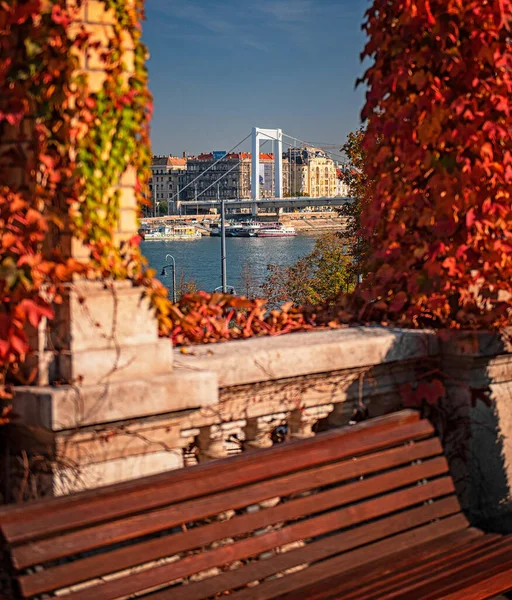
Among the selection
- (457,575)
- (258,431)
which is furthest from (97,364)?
(457,575)

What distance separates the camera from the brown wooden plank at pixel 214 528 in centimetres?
213

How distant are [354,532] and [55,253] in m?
1.07

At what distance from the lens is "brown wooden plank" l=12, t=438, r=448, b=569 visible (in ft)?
6.91

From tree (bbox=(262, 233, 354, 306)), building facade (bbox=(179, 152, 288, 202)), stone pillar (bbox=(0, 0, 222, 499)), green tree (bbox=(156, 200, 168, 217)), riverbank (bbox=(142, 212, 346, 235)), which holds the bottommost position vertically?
tree (bbox=(262, 233, 354, 306))

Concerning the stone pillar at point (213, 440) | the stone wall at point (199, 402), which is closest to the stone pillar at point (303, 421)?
the stone wall at point (199, 402)

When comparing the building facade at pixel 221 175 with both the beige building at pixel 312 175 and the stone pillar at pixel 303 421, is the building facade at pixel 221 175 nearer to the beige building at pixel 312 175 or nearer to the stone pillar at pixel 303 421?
the beige building at pixel 312 175

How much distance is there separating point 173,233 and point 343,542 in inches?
2776

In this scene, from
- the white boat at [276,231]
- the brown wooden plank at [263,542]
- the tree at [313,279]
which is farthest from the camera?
the white boat at [276,231]

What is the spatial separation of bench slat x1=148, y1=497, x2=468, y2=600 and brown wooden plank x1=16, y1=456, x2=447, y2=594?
9cm

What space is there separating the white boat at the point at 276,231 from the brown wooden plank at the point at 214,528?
72049 millimetres

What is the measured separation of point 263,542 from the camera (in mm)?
2494

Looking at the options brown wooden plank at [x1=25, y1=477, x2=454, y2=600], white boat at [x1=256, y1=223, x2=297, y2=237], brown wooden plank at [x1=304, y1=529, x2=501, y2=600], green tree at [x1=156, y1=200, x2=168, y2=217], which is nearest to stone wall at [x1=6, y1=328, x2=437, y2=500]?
brown wooden plank at [x1=25, y1=477, x2=454, y2=600]

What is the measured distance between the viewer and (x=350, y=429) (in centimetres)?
273

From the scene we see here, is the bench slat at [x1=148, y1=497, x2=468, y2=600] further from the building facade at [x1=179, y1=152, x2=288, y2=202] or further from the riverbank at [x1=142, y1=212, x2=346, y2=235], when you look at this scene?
the building facade at [x1=179, y1=152, x2=288, y2=202]
